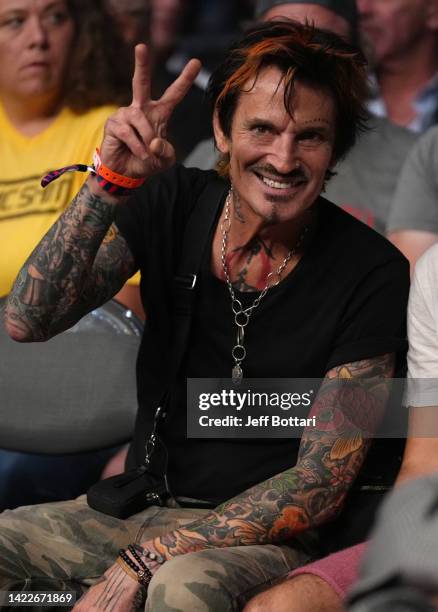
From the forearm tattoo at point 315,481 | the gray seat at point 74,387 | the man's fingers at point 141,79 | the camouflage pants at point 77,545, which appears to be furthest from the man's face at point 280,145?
the camouflage pants at point 77,545

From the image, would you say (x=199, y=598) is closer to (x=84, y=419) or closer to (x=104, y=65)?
(x=84, y=419)

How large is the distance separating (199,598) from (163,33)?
7.98 feet

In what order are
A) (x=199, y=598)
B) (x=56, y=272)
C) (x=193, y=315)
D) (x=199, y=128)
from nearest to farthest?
(x=199, y=598) < (x=56, y=272) < (x=193, y=315) < (x=199, y=128)

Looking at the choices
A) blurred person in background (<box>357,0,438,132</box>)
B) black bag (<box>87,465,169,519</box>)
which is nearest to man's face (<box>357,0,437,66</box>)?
blurred person in background (<box>357,0,438,132</box>)

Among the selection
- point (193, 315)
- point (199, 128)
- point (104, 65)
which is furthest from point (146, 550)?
point (199, 128)

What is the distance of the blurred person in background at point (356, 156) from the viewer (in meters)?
2.89

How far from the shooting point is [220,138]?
2189 mm

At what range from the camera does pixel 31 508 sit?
207 cm

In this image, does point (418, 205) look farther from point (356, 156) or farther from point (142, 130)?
point (142, 130)

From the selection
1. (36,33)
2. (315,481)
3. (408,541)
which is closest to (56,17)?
(36,33)

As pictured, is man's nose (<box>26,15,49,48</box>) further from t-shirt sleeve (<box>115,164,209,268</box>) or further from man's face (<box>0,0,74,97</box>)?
t-shirt sleeve (<box>115,164,209,268</box>)

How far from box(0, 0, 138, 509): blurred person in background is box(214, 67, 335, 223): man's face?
2.62ft

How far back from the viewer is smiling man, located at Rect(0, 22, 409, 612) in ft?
6.20

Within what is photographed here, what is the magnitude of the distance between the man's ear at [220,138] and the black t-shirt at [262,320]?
0.12m
